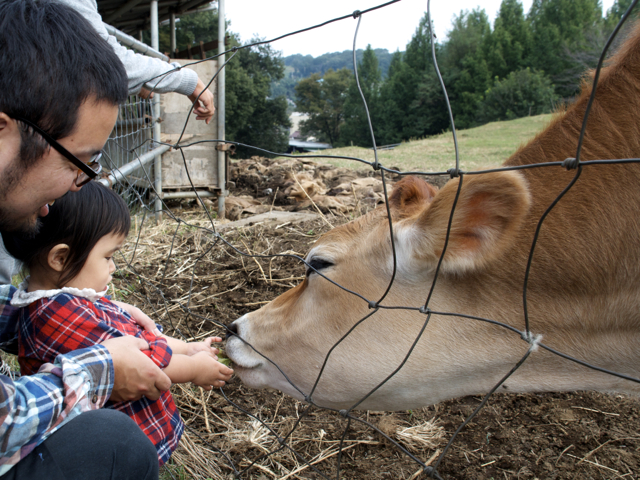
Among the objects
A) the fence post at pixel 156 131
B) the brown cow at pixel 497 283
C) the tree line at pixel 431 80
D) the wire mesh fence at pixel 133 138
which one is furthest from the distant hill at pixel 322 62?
the brown cow at pixel 497 283

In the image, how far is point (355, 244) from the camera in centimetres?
177

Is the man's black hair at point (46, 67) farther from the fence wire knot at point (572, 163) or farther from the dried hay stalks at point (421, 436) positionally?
the dried hay stalks at point (421, 436)

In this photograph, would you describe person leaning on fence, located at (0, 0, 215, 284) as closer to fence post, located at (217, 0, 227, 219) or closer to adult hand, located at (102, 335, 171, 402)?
adult hand, located at (102, 335, 171, 402)

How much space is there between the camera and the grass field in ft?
36.3

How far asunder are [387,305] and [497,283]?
0.36 metres

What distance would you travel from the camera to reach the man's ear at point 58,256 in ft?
5.28

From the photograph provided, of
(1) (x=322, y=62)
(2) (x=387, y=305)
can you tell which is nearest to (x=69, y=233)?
(2) (x=387, y=305)

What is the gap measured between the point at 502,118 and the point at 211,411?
135 ft

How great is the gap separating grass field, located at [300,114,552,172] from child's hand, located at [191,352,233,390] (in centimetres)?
577

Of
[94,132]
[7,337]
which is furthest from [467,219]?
[7,337]

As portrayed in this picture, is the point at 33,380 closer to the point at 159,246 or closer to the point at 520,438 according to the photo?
the point at 520,438

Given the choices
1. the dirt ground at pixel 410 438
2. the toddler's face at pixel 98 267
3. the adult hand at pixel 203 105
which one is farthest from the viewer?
the adult hand at pixel 203 105

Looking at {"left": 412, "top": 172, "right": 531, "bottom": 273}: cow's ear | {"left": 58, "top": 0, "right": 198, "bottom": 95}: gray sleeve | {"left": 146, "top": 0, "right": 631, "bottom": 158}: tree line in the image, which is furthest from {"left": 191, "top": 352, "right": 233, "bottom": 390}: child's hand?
{"left": 146, "top": 0, "right": 631, "bottom": 158}: tree line

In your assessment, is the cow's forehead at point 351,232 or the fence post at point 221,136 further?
the fence post at point 221,136
